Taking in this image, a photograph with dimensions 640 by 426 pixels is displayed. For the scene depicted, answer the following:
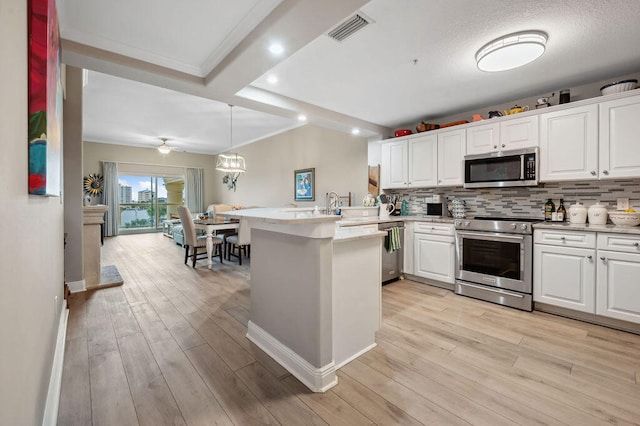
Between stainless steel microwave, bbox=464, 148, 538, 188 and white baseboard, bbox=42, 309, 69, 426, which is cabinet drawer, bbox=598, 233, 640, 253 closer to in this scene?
stainless steel microwave, bbox=464, 148, 538, 188

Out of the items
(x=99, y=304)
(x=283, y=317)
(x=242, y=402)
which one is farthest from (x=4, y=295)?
(x=99, y=304)

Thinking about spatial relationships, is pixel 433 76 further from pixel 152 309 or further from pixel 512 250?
pixel 152 309

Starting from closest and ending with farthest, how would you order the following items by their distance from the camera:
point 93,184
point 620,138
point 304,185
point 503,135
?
point 620,138 → point 503,135 → point 304,185 → point 93,184

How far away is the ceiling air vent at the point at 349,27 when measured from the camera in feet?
6.75

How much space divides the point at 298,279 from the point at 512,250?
103 inches

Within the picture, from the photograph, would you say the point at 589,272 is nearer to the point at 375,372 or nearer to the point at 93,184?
the point at 375,372

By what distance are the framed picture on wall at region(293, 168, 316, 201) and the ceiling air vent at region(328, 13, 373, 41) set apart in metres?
3.65

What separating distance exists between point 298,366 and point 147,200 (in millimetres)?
9248

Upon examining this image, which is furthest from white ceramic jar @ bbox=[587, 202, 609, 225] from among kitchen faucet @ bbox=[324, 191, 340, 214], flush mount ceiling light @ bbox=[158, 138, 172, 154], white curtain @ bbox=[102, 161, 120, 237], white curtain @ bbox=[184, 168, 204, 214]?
white curtain @ bbox=[102, 161, 120, 237]

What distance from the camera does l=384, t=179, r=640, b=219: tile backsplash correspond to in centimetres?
290

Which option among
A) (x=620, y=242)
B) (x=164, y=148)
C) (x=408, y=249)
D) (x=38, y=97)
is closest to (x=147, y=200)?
(x=164, y=148)

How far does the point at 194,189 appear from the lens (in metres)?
9.46

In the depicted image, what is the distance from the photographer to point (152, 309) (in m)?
2.99

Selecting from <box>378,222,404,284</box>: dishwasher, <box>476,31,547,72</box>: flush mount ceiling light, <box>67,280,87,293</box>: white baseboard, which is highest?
<box>476,31,547,72</box>: flush mount ceiling light
